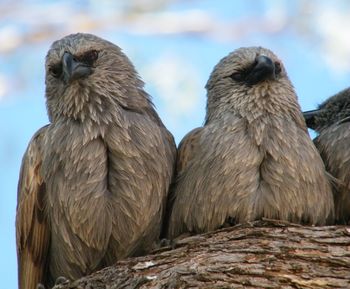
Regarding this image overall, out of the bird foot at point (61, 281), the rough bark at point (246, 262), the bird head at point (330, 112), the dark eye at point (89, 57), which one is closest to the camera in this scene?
the rough bark at point (246, 262)

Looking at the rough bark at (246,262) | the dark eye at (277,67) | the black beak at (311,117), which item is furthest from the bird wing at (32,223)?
the black beak at (311,117)

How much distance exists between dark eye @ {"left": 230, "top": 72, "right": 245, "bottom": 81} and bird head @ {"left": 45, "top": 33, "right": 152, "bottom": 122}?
2.54 feet

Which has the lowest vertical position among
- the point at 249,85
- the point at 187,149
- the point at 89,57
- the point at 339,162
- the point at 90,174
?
the point at 339,162

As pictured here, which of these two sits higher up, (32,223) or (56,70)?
(56,70)

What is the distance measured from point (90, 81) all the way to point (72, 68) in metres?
0.19

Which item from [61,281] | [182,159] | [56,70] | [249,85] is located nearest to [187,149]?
[182,159]

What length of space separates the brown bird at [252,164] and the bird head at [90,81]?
0.69 meters

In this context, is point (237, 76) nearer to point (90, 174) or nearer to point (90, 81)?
point (90, 81)

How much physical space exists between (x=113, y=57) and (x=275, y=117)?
156cm

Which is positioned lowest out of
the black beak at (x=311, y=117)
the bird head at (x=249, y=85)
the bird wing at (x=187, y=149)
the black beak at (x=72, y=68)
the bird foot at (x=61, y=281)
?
the bird foot at (x=61, y=281)

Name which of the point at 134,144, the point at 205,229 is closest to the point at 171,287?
the point at 205,229

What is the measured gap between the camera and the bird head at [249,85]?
742cm

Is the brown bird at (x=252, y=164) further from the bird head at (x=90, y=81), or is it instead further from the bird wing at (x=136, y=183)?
the bird head at (x=90, y=81)

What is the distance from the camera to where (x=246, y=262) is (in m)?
6.09
